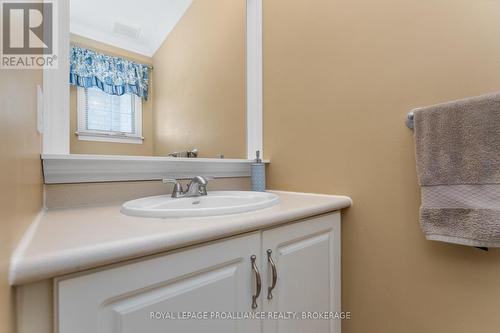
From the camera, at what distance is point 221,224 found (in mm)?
535

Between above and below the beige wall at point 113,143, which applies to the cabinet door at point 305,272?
below

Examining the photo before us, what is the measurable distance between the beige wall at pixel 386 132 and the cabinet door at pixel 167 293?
512 mm

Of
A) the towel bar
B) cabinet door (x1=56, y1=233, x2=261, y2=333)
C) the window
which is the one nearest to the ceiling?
the window

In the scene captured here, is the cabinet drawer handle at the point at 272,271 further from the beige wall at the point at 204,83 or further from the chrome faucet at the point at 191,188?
the beige wall at the point at 204,83

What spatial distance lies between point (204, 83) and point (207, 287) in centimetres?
107

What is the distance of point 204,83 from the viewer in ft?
4.31

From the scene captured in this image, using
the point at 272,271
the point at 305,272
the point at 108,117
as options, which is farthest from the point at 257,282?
the point at 108,117

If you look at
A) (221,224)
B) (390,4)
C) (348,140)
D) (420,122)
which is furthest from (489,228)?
(390,4)

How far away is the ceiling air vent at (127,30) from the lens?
3.11 feet

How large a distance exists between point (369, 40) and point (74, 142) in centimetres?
112

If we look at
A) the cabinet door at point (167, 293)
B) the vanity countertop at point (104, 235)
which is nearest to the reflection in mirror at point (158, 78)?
the vanity countertop at point (104, 235)

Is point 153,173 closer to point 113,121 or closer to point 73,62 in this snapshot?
point 113,121

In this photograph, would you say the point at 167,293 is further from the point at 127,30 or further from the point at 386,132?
the point at 127,30

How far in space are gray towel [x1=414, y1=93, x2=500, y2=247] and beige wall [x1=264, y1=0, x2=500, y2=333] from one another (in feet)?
0.29
